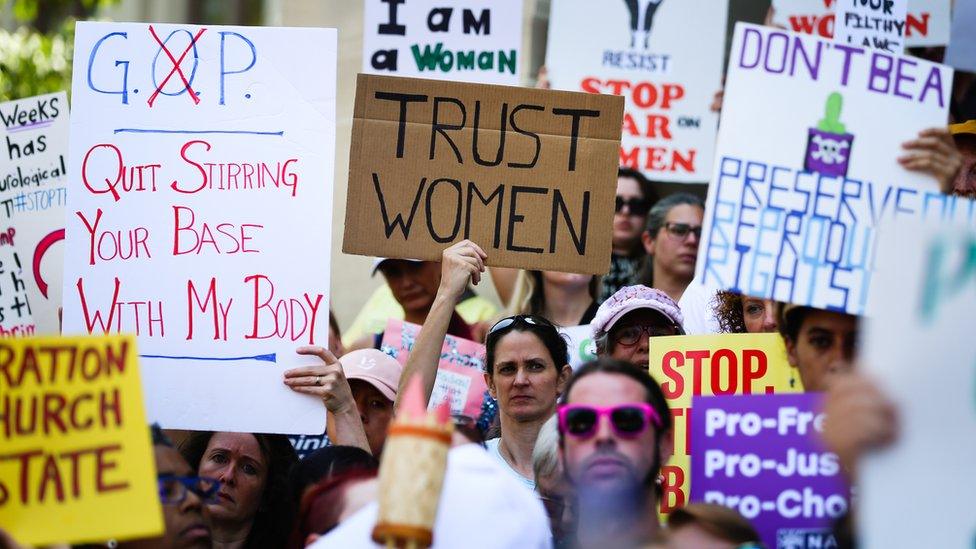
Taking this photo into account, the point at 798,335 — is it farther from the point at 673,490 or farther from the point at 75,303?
the point at 75,303

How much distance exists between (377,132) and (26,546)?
2108mm

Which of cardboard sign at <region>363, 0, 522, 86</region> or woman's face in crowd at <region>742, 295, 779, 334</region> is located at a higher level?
cardboard sign at <region>363, 0, 522, 86</region>

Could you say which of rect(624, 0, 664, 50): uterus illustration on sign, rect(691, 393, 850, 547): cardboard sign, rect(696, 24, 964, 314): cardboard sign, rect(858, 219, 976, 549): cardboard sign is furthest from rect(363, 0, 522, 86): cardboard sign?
rect(858, 219, 976, 549): cardboard sign

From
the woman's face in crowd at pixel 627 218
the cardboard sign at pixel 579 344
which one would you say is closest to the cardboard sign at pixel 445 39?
the woman's face in crowd at pixel 627 218

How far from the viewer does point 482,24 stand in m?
6.59

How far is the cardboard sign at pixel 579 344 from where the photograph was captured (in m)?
5.59

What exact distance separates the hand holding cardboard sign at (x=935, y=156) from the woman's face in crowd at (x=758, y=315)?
1126mm

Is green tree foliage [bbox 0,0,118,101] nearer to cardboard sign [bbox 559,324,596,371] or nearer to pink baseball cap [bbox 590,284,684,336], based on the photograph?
cardboard sign [bbox 559,324,596,371]

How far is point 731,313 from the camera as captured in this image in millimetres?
5309

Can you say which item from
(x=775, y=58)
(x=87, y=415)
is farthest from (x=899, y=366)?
(x=87, y=415)

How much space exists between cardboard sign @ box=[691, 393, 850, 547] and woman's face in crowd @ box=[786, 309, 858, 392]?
0.11 m

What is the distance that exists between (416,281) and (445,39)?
1.20 meters

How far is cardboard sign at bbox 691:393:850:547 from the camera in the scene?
3.77 meters

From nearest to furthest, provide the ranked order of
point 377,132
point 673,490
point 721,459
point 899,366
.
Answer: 1. point 899,366
2. point 721,459
3. point 673,490
4. point 377,132
